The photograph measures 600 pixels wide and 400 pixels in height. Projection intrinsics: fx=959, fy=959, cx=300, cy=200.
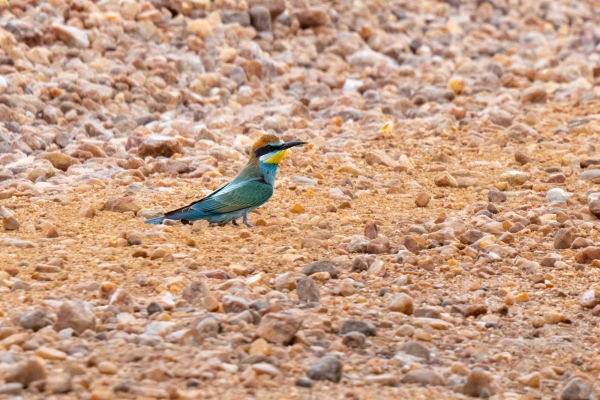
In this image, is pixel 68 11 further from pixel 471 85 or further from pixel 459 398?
pixel 459 398

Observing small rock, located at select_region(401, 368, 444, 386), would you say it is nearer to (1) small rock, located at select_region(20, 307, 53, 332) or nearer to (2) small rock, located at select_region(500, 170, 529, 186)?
(1) small rock, located at select_region(20, 307, 53, 332)

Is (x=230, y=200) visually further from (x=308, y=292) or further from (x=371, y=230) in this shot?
(x=308, y=292)

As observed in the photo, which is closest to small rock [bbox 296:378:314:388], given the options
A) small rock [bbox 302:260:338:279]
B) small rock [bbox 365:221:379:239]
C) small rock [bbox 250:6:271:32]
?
small rock [bbox 302:260:338:279]

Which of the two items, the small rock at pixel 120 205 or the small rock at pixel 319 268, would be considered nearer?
the small rock at pixel 319 268

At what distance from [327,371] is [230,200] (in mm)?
2103

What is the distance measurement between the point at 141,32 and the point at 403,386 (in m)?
7.22

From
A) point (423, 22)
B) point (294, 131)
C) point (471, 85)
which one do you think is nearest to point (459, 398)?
point (294, 131)

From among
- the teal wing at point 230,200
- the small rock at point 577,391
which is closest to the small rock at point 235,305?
the small rock at point 577,391

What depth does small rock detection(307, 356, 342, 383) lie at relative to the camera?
3.29m

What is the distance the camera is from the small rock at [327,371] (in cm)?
329

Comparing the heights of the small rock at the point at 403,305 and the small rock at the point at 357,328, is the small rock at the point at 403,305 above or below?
below

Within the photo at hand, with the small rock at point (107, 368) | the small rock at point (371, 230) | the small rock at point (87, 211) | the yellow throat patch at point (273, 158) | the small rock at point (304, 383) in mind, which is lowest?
the small rock at point (371, 230)

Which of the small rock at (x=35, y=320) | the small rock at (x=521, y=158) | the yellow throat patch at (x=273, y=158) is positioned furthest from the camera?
the small rock at (x=521, y=158)

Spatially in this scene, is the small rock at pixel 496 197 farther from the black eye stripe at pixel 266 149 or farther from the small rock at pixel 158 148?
the small rock at pixel 158 148
